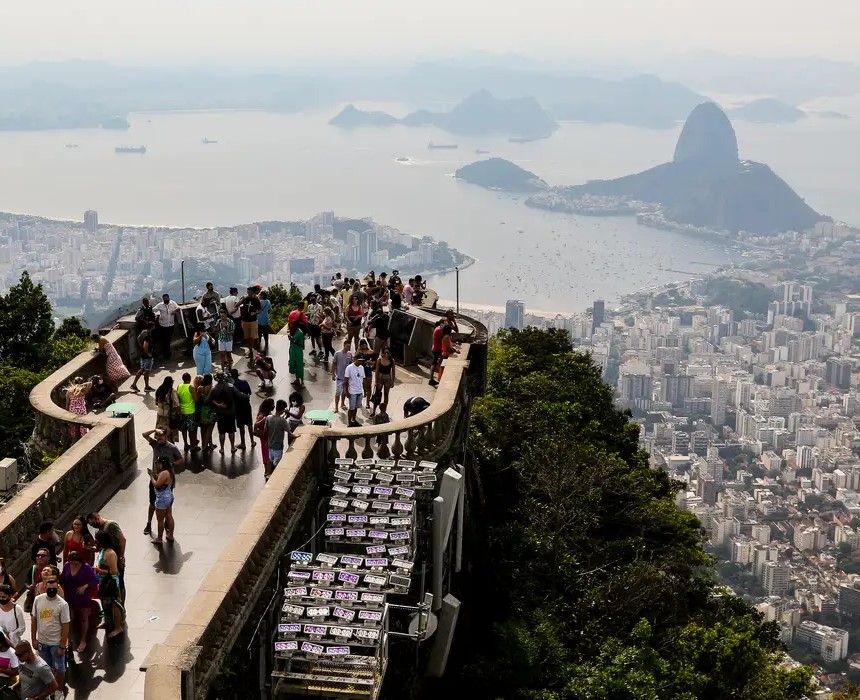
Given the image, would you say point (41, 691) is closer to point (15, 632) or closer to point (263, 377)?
point (15, 632)

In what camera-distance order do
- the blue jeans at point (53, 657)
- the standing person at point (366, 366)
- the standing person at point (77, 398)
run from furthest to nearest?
the standing person at point (366, 366) → the standing person at point (77, 398) → the blue jeans at point (53, 657)

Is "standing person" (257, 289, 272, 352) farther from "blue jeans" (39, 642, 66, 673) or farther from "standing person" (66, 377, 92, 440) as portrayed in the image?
"blue jeans" (39, 642, 66, 673)

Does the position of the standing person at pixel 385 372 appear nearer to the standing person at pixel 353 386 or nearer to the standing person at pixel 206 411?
the standing person at pixel 353 386

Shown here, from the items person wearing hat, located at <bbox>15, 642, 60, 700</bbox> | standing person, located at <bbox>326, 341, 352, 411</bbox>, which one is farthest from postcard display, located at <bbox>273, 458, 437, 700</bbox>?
standing person, located at <bbox>326, 341, 352, 411</bbox>

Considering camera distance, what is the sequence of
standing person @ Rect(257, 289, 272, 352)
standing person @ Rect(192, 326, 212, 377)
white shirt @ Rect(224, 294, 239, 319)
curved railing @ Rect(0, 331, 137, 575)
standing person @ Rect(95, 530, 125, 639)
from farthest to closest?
standing person @ Rect(257, 289, 272, 352) < white shirt @ Rect(224, 294, 239, 319) < standing person @ Rect(192, 326, 212, 377) < curved railing @ Rect(0, 331, 137, 575) < standing person @ Rect(95, 530, 125, 639)

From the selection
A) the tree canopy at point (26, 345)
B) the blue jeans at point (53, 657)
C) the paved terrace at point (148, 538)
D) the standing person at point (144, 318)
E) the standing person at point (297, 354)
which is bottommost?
the tree canopy at point (26, 345)

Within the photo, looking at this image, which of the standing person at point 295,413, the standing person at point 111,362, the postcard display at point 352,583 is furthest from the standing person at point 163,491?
the standing person at point 111,362

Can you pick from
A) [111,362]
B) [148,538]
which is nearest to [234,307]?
[111,362]
